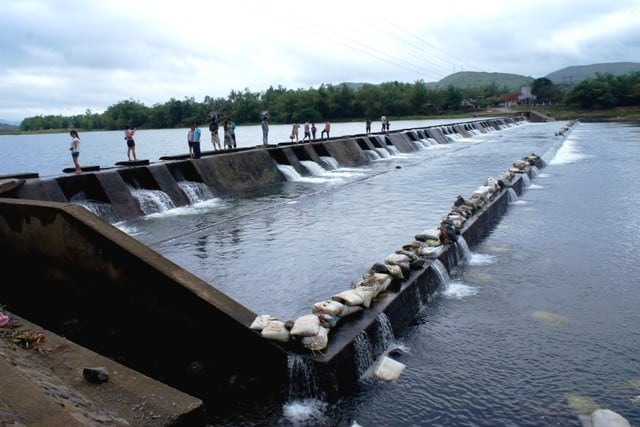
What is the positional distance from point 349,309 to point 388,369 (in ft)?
2.83

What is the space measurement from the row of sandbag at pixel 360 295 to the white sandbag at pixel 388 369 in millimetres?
678

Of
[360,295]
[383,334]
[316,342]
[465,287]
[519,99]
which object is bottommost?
[465,287]

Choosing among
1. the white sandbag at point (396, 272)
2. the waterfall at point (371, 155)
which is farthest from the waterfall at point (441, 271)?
the waterfall at point (371, 155)

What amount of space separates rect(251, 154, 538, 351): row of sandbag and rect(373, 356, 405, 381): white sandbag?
68 centimetres

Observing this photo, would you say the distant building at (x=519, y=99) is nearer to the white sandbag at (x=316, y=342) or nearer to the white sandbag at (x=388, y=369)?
the white sandbag at (x=388, y=369)

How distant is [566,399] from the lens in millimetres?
5312

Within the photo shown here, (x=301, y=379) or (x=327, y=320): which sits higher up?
(x=327, y=320)

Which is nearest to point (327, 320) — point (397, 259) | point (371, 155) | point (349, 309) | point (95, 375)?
point (349, 309)

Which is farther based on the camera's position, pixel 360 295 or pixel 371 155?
pixel 371 155

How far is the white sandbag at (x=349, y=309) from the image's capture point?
6.28 m

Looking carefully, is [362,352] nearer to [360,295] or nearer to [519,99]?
[360,295]

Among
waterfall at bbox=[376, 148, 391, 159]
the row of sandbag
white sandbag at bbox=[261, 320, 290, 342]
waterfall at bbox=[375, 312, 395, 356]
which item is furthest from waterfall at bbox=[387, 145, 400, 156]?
white sandbag at bbox=[261, 320, 290, 342]

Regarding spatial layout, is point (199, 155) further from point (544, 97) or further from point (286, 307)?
point (544, 97)

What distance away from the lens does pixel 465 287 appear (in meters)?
8.53
